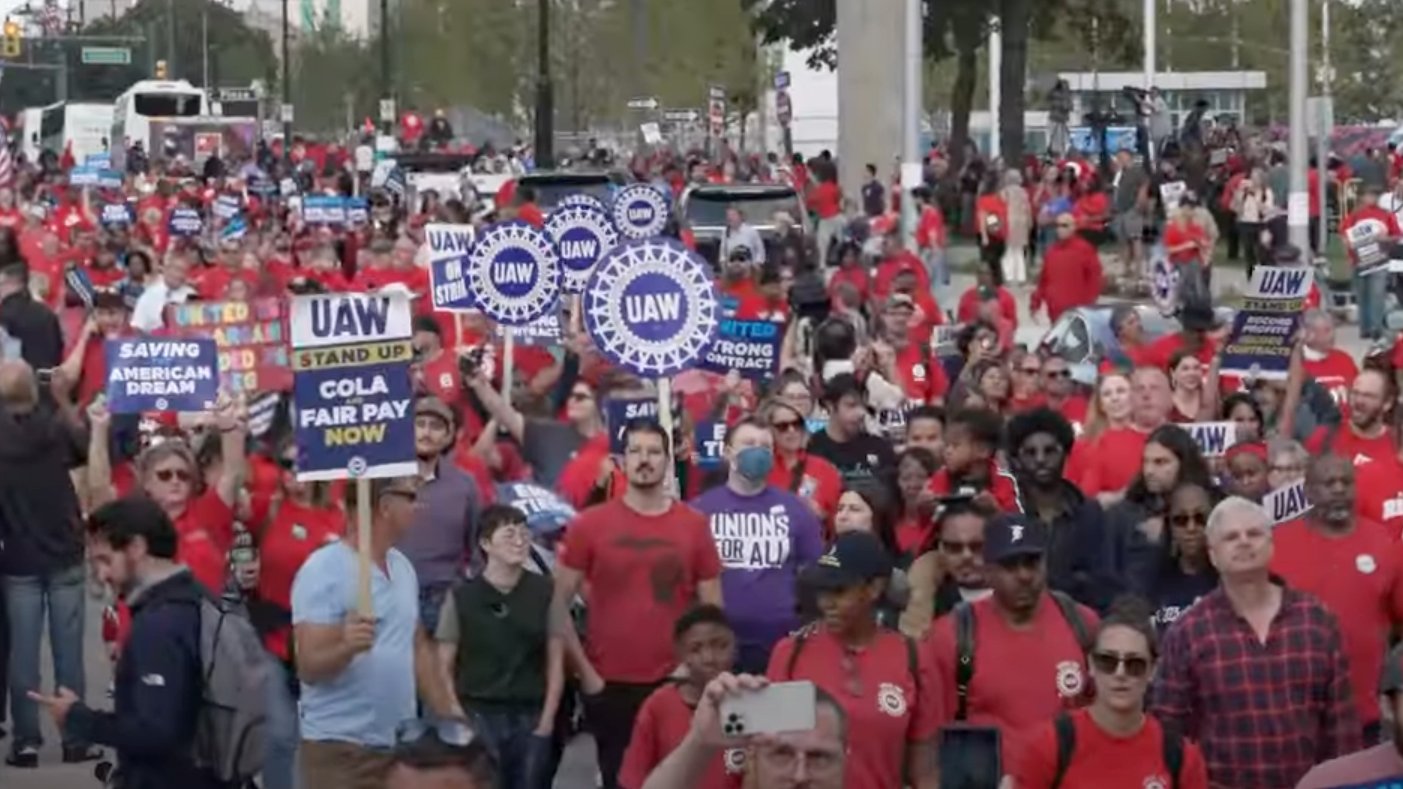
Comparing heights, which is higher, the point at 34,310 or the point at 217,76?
the point at 217,76

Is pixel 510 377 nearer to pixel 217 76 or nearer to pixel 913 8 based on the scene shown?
pixel 913 8

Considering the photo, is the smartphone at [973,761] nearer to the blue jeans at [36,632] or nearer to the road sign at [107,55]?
the blue jeans at [36,632]

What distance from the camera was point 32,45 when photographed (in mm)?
123750

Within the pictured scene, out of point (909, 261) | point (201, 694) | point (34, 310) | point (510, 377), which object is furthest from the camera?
point (909, 261)

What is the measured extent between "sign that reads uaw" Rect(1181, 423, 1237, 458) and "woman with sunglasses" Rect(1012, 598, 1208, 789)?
17.4 feet

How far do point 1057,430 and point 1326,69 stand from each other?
55.0m

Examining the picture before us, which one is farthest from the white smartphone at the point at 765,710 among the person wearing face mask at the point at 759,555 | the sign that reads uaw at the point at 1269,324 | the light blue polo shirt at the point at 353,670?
the sign that reads uaw at the point at 1269,324

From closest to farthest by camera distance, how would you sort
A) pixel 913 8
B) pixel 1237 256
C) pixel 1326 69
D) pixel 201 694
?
1. pixel 201 694
2. pixel 913 8
3. pixel 1237 256
4. pixel 1326 69

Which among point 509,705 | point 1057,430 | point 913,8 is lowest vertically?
point 509,705

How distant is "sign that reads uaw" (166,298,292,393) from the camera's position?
14.9m

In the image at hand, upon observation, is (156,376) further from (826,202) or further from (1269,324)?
(826,202)

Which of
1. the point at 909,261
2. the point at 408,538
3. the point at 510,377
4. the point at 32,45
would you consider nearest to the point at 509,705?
the point at 408,538

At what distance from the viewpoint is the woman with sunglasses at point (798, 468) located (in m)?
12.1

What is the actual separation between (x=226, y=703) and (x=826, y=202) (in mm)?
35171
